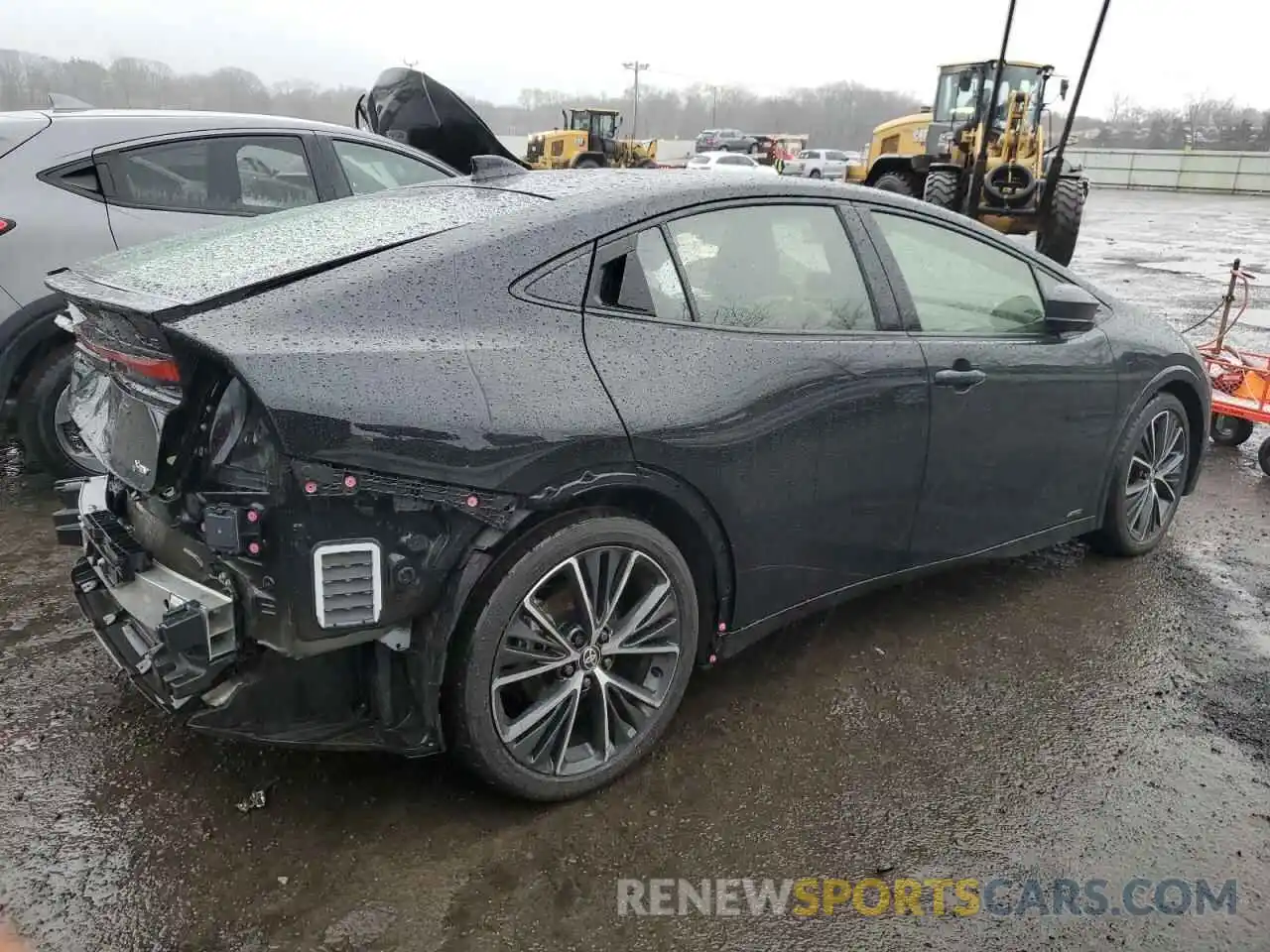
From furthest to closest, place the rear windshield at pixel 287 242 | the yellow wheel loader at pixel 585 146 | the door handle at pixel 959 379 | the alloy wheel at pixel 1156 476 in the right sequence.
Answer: the yellow wheel loader at pixel 585 146 < the alloy wheel at pixel 1156 476 < the door handle at pixel 959 379 < the rear windshield at pixel 287 242

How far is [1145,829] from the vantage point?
101 inches

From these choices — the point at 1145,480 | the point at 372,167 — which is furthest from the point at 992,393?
the point at 372,167

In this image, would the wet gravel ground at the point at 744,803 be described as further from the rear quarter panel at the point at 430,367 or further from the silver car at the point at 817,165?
the silver car at the point at 817,165

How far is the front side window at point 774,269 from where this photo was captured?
2.75 meters

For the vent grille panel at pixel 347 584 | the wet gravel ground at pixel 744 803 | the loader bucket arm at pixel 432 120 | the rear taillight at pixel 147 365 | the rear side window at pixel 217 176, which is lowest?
the wet gravel ground at pixel 744 803

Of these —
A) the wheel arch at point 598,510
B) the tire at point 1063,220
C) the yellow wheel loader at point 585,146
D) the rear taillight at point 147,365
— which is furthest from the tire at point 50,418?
the yellow wheel loader at point 585,146

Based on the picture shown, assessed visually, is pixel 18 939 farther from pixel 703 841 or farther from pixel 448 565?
pixel 703 841

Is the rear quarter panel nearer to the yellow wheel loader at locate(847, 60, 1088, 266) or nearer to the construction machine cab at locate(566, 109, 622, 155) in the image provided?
the yellow wheel loader at locate(847, 60, 1088, 266)

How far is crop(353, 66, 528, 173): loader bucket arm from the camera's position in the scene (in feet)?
28.6

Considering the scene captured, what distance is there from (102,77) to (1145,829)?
48644 millimetres

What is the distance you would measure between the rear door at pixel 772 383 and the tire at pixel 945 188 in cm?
1165

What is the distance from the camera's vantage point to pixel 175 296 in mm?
2164

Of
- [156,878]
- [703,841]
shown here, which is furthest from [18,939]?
[703,841]

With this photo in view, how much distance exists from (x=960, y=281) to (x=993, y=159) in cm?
1343
